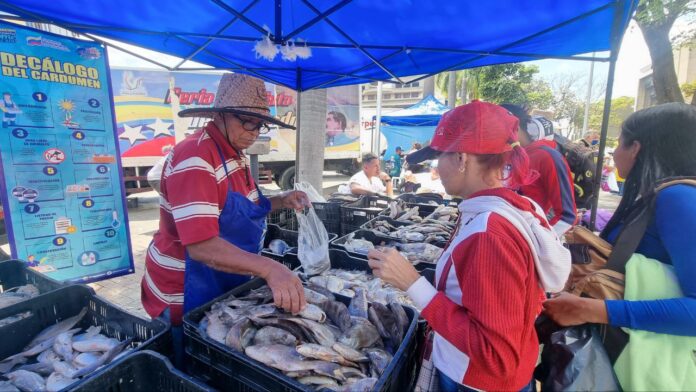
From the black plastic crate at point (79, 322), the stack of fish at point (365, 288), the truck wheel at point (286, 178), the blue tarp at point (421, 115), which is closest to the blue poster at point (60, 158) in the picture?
the black plastic crate at point (79, 322)

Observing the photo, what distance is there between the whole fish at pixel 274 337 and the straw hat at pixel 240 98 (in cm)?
108

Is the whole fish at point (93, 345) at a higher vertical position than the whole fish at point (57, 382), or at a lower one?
higher

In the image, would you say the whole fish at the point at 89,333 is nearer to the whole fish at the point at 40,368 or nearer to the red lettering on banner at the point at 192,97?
the whole fish at the point at 40,368

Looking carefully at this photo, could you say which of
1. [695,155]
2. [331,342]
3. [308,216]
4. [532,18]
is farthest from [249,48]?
[695,155]

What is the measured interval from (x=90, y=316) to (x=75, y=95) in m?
1.91

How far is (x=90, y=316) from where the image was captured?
185cm

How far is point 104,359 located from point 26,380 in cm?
28

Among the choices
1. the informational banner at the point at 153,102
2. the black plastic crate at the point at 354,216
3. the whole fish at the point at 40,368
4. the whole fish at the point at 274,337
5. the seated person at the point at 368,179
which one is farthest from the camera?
the informational banner at the point at 153,102

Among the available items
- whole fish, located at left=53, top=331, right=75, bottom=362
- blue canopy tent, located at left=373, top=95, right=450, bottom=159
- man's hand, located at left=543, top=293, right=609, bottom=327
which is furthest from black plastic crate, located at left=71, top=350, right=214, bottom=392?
blue canopy tent, located at left=373, top=95, right=450, bottom=159

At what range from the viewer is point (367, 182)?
18.7 ft

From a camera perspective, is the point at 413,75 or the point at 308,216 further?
the point at 413,75

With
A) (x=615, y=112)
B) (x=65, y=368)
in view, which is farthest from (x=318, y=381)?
(x=615, y=112)

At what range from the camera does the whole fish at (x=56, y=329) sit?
67.1 inches

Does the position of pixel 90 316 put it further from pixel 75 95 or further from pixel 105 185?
pixel 75 95
